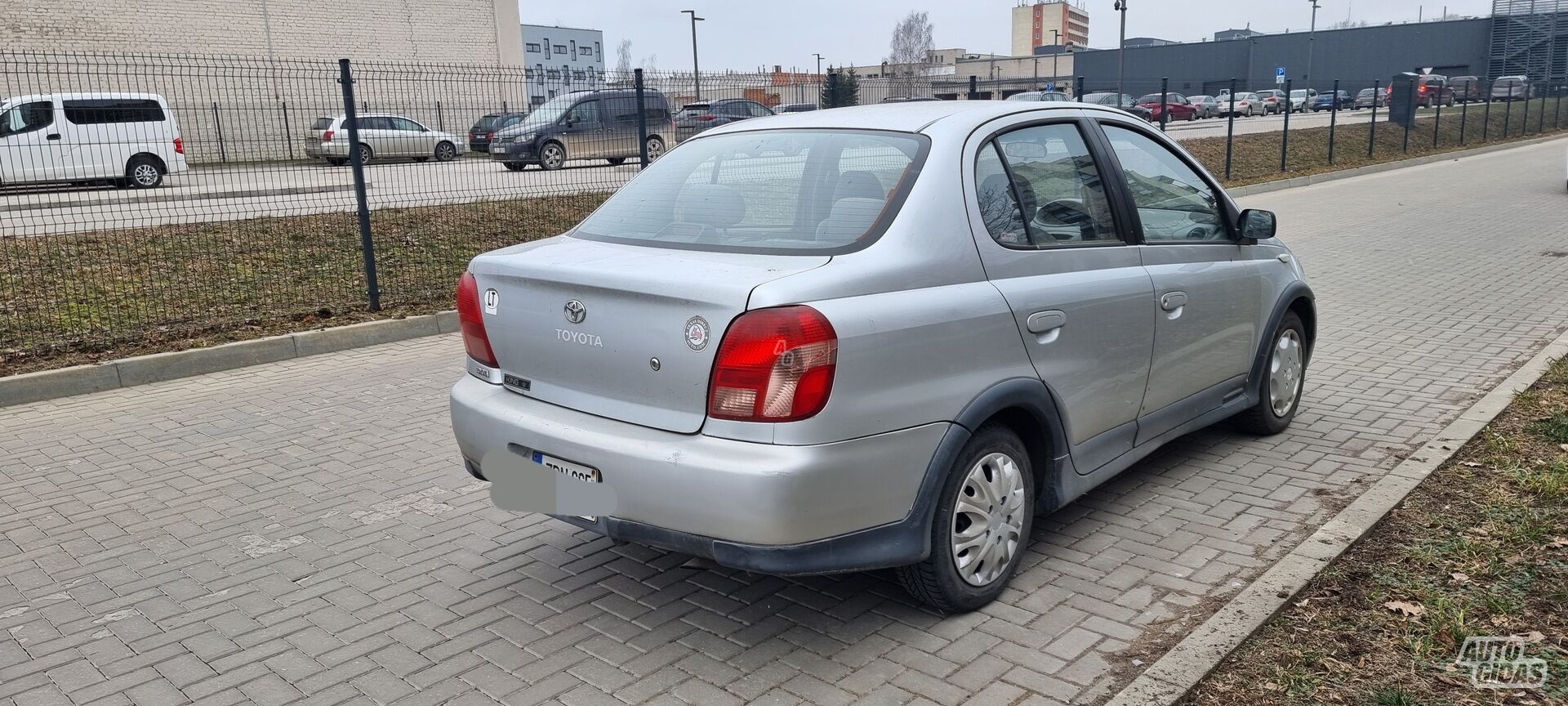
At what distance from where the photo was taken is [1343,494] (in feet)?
15.6

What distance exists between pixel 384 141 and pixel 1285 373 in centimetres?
1315

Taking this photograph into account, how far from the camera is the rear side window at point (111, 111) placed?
10834 mm

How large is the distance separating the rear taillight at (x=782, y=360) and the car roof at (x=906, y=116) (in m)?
1.12

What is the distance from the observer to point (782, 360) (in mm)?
3049

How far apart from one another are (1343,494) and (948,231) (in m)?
2.42

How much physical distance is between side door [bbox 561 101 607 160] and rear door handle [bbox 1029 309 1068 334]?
9478 millimetres

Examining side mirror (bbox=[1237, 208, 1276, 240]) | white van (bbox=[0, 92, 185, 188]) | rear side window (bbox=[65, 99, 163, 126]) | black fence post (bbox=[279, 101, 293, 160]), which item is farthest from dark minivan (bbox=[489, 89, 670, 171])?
side mirror (bbox=[1237, 208, 1276, 240])

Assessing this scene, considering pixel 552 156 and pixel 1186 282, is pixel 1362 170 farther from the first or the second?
pixel 1186 282

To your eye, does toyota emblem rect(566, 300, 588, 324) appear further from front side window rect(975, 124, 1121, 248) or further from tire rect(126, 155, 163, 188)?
tire rect(126, 155, 163, 188)

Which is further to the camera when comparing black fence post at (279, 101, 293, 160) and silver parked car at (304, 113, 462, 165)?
black fence post at (279, 101, 293, 160)

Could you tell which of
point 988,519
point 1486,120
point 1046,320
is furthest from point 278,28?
point 988,519

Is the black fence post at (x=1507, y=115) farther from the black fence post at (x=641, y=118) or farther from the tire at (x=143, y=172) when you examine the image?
the tire at (x=143, y=172)

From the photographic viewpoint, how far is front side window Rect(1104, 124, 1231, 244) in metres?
4.52

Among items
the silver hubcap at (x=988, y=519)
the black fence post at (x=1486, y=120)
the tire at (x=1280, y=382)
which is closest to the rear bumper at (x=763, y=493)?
the silver hubcap at (x=988, y=519)
